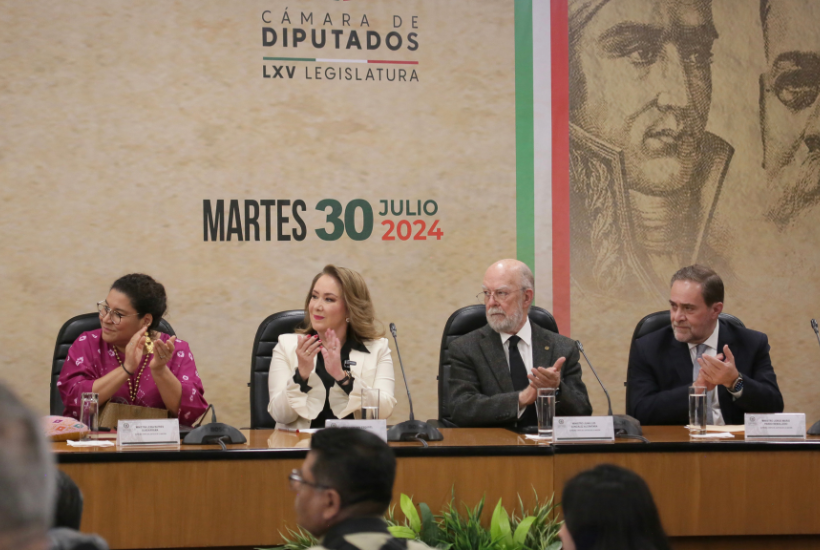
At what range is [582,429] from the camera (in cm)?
276

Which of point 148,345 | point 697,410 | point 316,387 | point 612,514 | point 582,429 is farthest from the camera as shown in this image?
point 316,387

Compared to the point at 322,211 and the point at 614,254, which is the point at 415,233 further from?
the point at 614,254

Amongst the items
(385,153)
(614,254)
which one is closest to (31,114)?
(385,153)

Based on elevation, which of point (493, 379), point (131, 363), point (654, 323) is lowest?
point (493, 379)

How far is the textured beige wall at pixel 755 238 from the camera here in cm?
476

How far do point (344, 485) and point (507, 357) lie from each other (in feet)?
6.79

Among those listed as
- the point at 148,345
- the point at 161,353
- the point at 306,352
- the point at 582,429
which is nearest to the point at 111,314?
the point at 148,345

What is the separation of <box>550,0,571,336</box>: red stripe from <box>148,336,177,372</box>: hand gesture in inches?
87.2

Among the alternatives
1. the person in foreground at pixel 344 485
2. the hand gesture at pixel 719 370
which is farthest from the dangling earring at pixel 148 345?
the hand gesture at pixel 719 370

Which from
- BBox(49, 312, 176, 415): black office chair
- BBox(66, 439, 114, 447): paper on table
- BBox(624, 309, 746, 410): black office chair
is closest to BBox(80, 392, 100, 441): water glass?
BBox(66, 439, 114, 447): paper on table

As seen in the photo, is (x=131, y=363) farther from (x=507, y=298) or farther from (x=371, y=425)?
(x=507, y=298)

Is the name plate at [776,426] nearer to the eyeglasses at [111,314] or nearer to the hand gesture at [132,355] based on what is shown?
the hand gesture at [132,355]

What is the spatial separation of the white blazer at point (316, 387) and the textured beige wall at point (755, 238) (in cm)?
175

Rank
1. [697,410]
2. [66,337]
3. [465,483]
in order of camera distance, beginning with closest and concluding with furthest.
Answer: [465,483], [697,410], [66,337]
